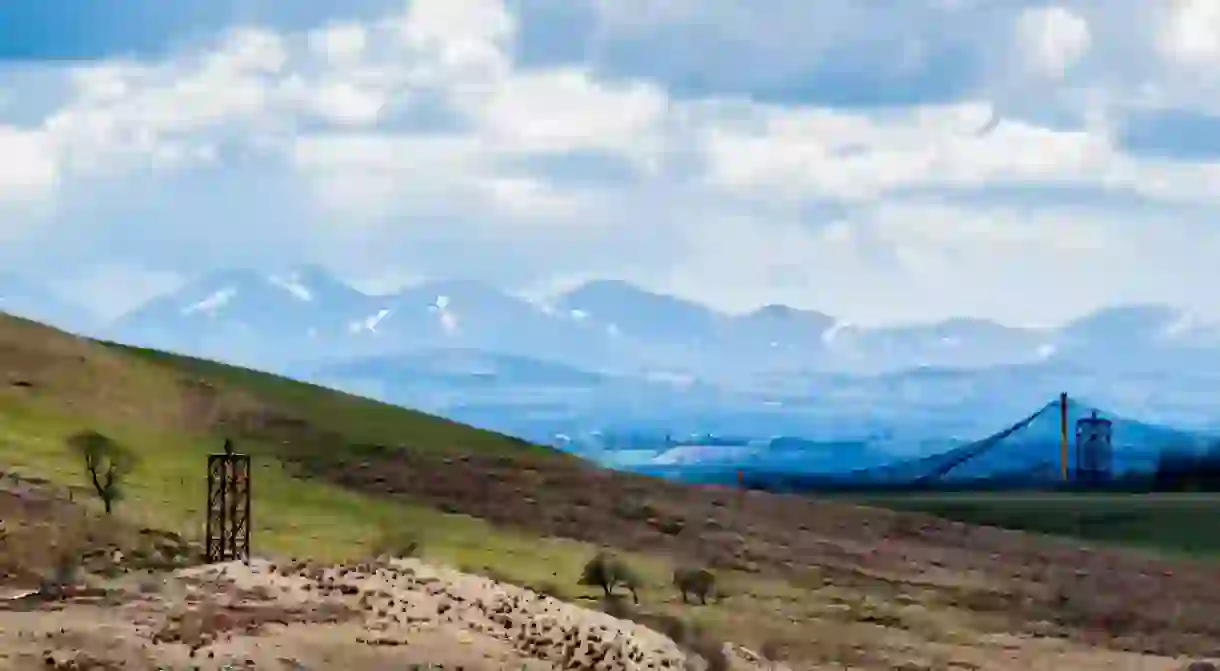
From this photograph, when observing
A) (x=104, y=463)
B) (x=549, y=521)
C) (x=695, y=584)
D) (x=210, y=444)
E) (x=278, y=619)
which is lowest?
(x=278, y=619)

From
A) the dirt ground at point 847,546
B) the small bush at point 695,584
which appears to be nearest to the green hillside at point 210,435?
the dirt ground at point 847,546

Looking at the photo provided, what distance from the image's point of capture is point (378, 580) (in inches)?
1890

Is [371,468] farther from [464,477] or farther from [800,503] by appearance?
[800,503]

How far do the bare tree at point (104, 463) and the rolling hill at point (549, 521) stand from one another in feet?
2.41

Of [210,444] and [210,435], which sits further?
[210,435]

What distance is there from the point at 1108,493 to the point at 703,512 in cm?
6651

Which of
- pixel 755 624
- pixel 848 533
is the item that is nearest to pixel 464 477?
pixel 848 533

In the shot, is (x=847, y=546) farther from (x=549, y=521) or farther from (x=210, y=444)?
(x=210, y=444)

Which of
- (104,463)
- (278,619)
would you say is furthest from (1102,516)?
(278,619)

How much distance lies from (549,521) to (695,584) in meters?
21.7

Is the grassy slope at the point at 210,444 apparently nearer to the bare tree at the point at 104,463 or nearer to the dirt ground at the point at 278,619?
the bare tree at the point at 104,463

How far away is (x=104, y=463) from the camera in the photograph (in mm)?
80000

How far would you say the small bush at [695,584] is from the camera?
238 feet

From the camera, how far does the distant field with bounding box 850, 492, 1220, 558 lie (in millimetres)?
119438
